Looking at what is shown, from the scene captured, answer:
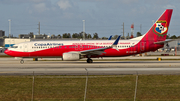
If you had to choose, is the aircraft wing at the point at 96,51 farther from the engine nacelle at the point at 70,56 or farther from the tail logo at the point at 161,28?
the tail logo at the point at 161,28

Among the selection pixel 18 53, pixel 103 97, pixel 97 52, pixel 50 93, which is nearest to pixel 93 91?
pixel 103 97

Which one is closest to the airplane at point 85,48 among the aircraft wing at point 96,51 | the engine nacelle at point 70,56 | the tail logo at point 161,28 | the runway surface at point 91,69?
the aircraft wing at point 96,51

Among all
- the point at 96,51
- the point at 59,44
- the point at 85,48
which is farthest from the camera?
the point at 59,44

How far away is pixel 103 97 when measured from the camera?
11992 mm

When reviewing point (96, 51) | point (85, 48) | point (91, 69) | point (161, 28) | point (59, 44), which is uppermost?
point (161, 28)

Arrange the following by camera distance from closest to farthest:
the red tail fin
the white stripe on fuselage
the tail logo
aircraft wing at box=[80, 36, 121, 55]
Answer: aircraft wing at box=[80, 36, 121, 55], the white stripe on fuselage, the red tail fin, the tail logo

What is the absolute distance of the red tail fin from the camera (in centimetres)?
3866

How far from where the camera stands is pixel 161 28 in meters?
38.8

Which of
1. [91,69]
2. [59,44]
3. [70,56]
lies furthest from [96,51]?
[91,69]

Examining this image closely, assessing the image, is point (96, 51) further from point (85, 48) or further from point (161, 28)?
point (161, 28)

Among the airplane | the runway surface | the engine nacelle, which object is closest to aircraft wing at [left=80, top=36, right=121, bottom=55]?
the airplane

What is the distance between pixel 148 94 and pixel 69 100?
14.1 ft

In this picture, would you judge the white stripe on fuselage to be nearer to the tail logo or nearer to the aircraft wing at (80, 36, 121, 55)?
the aircraft wing at (80, 36, 121, 55)

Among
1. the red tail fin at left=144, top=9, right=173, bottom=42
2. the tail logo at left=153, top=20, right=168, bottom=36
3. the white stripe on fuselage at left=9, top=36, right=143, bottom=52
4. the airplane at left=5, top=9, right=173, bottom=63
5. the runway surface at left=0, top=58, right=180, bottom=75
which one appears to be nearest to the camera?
the runway surface at left=0, top=58, right=180, bottom=75
